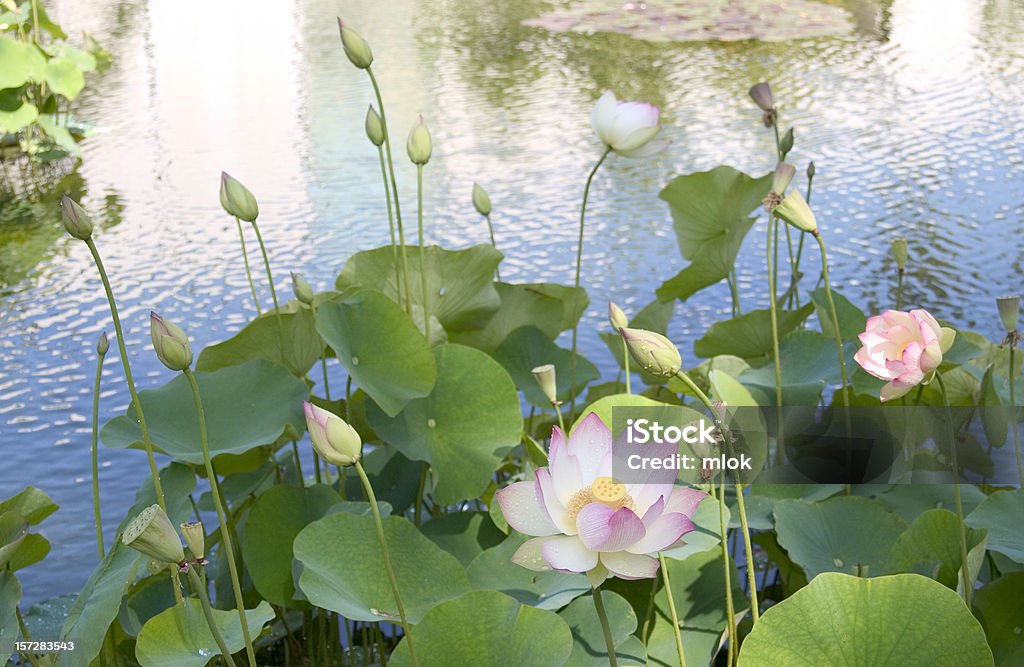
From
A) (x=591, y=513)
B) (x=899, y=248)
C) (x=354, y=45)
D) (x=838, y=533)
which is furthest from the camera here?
(x=899, y=248)

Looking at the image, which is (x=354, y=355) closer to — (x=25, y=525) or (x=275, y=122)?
(x=25, y=525)

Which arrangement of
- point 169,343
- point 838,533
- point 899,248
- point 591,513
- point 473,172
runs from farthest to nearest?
point 473,172, point 899,248, point 838,533, point 169,343, point 591,513

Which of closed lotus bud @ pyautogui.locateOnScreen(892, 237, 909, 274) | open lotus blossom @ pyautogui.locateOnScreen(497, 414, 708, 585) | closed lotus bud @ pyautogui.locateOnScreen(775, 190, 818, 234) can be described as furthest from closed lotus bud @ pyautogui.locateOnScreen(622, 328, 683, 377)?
closed lotus bud @ pyautogui.locateOnScreen(892, 237, 909, 274)

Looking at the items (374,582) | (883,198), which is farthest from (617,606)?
(883,198)

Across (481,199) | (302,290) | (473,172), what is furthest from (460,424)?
(473,172)

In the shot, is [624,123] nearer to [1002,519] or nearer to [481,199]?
[481,199]

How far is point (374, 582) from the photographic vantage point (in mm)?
833

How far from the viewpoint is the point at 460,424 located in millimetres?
1035

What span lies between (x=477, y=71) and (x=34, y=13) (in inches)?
51.5

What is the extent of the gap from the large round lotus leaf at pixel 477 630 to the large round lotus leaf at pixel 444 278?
0.55 meters

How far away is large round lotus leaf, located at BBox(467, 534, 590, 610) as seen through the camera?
813mm

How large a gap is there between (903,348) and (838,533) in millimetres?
248

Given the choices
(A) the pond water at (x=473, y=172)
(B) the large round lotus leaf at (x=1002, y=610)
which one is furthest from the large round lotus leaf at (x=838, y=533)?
(A) the pond water at (x=473, y=172)

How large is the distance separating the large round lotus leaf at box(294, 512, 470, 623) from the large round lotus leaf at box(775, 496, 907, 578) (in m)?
0.28
